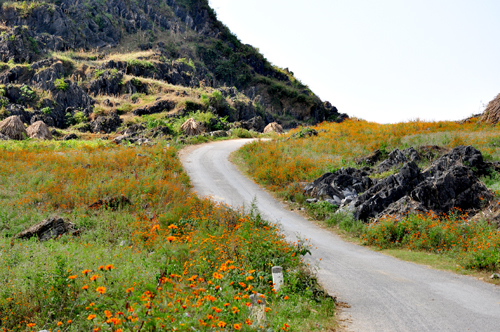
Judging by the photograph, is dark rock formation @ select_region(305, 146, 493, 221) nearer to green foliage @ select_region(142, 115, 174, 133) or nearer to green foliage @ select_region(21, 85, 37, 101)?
green foliage @ select_region(142, 115, 174, 133)

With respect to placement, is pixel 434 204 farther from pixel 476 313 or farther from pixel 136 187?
pixel 136 187

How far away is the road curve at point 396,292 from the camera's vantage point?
4.94 metres

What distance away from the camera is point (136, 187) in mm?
12234

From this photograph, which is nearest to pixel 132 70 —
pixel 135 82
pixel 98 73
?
pixel 98 73

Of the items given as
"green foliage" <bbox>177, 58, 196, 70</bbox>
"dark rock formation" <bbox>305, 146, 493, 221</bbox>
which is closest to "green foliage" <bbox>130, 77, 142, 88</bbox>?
"green foliage" <bbox>177, 58, 196, 70</bbox>

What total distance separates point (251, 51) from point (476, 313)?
69.7 metres

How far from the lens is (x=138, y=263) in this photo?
6.01m

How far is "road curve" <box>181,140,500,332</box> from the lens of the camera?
4941mm

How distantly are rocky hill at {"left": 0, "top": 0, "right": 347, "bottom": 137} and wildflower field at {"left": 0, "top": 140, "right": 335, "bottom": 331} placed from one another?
69.2ft

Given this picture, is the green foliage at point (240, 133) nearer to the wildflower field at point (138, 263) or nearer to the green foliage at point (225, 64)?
the wildflower field at point (138, 263)

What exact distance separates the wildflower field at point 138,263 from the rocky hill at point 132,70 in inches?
830

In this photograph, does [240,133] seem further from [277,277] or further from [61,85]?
[277,277]

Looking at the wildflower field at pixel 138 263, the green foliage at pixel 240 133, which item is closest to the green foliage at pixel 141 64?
the green foliage at pixel 240 133

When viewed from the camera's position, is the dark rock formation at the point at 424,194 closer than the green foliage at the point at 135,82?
Yes
